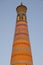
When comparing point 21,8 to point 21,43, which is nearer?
point 21,43

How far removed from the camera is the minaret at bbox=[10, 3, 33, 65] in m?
16.9

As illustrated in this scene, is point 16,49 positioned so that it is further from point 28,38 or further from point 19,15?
point 19,15

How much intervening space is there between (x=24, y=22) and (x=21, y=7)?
6.44 ft

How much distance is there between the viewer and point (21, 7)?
19.9 m

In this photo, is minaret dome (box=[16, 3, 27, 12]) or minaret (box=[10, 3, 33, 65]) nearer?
minaret (box=[10, 3, 33, 65])

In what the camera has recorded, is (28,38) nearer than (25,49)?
No

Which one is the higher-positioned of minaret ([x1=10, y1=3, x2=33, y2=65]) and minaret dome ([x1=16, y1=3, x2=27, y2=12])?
minaret dome ([x1=16, y1=3, x2=27, y2=12])

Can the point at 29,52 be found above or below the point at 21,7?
below

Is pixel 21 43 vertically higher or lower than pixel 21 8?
lower

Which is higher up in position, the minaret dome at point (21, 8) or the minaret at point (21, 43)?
the minaret dome at point (21, 8)

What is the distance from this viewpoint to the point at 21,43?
58.4 ft

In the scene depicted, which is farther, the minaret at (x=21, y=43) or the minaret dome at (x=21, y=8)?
the minaret dome at (x=21, y=8)

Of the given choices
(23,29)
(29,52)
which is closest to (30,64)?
(29,52)

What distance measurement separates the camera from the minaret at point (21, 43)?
1686 cm
